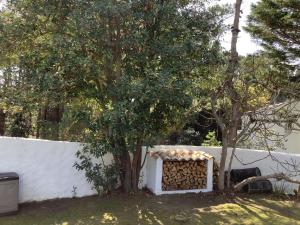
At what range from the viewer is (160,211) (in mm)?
8750

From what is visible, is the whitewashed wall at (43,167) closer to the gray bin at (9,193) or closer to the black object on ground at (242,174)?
the gray bin at (9,193)

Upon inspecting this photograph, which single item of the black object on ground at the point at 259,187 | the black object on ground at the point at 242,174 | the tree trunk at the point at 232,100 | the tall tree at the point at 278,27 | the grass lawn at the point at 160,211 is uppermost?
the tall tree at the point at 278,27

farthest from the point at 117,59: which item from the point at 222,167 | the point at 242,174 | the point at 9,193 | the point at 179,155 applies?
the point at 242,174

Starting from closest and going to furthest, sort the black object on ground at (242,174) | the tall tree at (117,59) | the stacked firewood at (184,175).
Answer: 1. the tall tree at (117,59)
2. the stacked firewood at (184,175)
3. the black object on ground at (242,174)

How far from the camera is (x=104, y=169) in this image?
9.77m

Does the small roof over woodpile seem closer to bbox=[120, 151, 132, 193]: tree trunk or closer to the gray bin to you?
bbox=[120, 151, 132, 193]: tree trunk

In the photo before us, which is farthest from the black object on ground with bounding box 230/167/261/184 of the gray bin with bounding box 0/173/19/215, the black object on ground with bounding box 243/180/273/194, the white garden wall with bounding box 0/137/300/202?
the gray bin with bounding box 0/173/19/215

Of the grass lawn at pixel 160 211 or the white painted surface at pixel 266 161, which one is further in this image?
the white painted surface at pixel 266 161

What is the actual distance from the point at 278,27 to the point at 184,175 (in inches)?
375

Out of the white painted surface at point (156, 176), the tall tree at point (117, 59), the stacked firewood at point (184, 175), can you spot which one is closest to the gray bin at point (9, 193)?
the tall tree at point (117, 59)

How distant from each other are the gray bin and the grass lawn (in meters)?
0.19

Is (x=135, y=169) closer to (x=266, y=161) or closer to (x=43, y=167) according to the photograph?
(x=43, y=167)

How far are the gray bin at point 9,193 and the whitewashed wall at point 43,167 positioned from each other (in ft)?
1.75

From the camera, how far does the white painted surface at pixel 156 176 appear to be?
9.98 m
